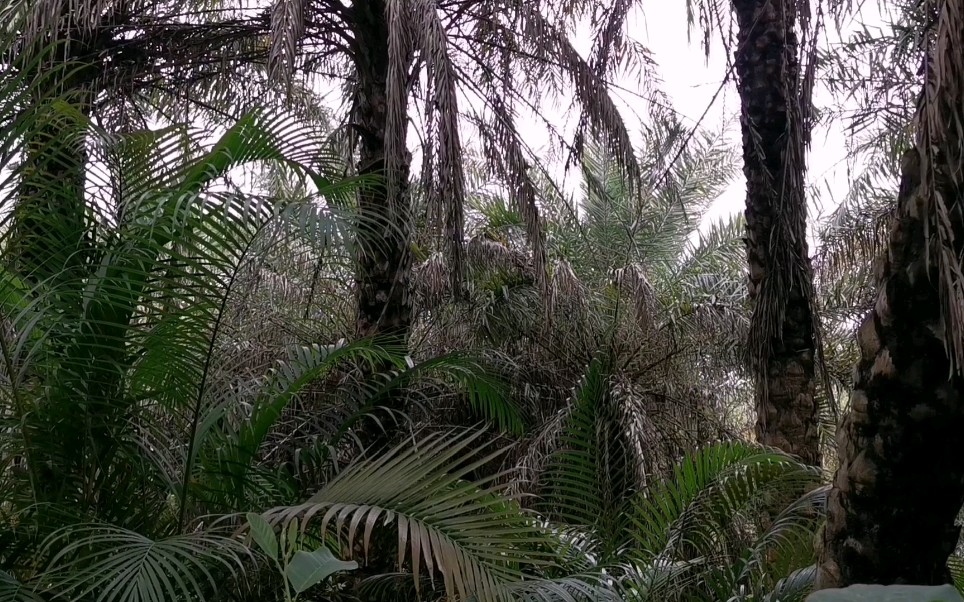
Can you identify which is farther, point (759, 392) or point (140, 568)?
point (759, 392)

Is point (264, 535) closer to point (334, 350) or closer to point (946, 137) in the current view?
point (946, 137)

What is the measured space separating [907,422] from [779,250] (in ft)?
7.76

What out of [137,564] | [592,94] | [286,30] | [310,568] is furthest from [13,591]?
[592,94]

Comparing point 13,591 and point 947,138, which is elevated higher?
point 947,138

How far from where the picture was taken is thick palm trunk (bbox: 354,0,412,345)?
16.2 feet

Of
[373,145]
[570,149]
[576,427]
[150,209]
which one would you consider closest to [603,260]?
[570,149]

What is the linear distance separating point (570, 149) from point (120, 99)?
3261 mm

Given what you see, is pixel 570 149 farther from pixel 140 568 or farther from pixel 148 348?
pixel 140 568

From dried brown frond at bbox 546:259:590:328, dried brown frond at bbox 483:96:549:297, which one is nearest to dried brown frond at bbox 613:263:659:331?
dried brown frond at bbox 546:259:590:328

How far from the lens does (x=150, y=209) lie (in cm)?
301

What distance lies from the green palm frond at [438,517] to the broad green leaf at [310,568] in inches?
29.1

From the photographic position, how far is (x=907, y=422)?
2.08 metres

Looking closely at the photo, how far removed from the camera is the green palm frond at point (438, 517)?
2.29 meters

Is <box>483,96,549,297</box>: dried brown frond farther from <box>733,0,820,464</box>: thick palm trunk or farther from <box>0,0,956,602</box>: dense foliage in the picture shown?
<box>733,0,820,464</box>: thick palm trunk
